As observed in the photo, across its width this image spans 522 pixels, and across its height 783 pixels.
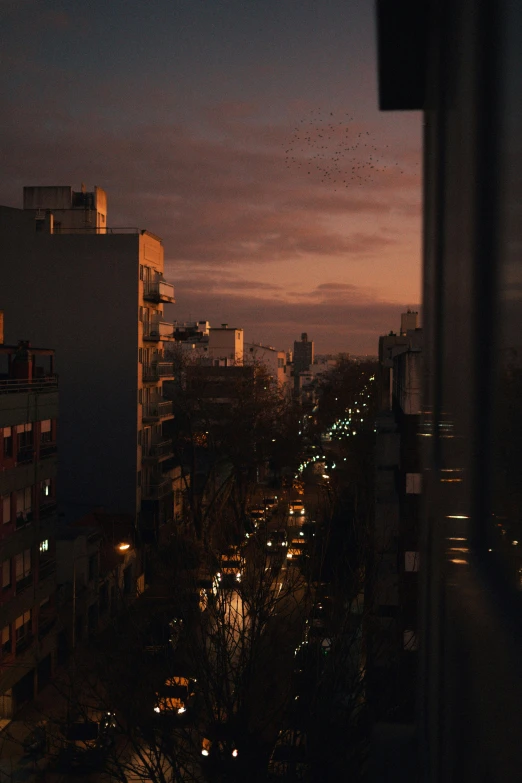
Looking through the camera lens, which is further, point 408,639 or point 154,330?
point 154,330

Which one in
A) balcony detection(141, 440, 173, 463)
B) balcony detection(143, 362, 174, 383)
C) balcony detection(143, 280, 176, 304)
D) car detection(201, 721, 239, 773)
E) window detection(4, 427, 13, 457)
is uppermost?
balcony detection(143, 280, 176, 304)

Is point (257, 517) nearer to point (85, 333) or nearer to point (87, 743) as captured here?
point (85, 333)

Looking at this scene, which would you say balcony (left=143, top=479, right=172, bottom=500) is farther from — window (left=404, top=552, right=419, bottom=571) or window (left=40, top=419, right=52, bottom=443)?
window (left=404, top=552, right=419, bottom=571)

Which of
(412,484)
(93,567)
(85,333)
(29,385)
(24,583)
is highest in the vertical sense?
(85,333)

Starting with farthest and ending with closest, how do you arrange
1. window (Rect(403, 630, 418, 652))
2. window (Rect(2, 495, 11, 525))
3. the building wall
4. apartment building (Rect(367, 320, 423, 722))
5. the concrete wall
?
1. the building wall
2. the concrete wall
3. window (Rect(2, 495, 11, 525))
4. window (Rect(403, 630, 418, 652))
5. apartment building (Rect(367, 320, 423, 722))

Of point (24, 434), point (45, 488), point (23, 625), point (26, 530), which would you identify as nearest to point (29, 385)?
point (24, 434)

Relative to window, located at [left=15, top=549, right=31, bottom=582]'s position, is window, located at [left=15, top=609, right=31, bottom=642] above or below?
below

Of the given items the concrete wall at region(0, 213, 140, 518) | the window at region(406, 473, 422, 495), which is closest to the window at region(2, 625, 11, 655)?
the window at region(406, 473, 422, 495)
